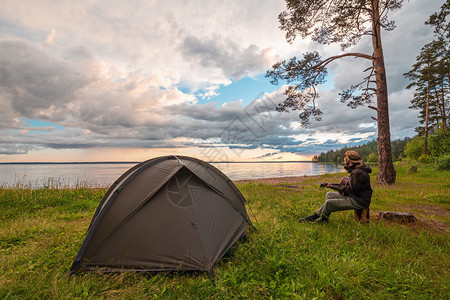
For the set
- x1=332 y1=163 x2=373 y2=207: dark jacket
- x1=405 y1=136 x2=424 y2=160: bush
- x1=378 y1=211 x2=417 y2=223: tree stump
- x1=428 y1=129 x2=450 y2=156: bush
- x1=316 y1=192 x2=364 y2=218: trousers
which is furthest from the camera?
x1=405 y1=136 x2=424 y2=160: bush

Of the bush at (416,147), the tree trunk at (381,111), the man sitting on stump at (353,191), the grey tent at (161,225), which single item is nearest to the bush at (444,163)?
the tree trunk at (381,111)

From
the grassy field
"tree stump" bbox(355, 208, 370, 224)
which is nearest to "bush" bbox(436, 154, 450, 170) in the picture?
the grassy field

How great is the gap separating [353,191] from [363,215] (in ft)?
2.29

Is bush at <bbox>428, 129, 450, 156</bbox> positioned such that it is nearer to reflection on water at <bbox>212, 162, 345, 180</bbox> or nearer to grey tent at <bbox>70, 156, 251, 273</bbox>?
reflection on water at <bbox>212, 162, 345, 180</bbox>

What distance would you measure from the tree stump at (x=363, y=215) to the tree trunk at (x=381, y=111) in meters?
7.36

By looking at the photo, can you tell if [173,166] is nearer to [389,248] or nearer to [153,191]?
[153,191]

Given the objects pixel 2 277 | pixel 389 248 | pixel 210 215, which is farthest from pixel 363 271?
pixel 2 277

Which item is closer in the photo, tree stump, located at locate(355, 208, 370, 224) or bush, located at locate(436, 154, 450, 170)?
tree stump, located at locate(355, 208, 370, 224)

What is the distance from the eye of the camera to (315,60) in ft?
34.3

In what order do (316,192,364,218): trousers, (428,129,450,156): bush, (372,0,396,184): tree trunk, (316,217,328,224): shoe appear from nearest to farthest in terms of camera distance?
(316,192,364,218): trousers
(316,217,328,224): shoe
(372,0,396,184): tree trunk
(428,129,450,156): bush

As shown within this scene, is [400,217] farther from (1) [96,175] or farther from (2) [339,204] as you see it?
(1) [96,175]

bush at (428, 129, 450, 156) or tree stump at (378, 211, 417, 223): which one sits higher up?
bush at (428, 129, 450, 156)

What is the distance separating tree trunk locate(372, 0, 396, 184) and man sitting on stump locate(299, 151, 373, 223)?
7.56 m

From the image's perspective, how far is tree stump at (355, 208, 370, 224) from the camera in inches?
174
